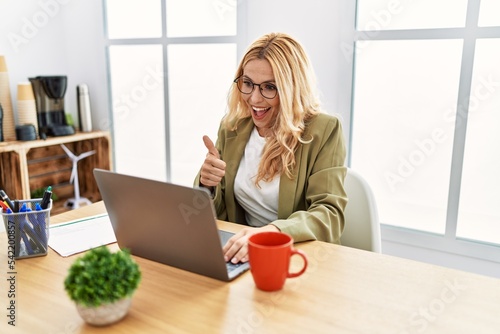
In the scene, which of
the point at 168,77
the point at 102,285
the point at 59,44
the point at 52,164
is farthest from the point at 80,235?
the point at 59,44

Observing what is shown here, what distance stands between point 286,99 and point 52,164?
7.11 feet

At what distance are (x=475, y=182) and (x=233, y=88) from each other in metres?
1.17

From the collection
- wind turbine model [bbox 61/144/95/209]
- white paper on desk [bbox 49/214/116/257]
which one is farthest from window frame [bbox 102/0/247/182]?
white paper on desk [bbox 49/214/116/257]

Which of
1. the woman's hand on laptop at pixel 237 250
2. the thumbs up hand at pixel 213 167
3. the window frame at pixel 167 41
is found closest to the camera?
the woman's hand on laptop at pixel 237 250

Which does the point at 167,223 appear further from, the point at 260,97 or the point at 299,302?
the point at 260,97

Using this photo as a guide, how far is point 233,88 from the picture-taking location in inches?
65.3

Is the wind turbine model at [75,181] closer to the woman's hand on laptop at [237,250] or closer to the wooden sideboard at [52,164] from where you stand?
the wooden sideboard at [52,164]

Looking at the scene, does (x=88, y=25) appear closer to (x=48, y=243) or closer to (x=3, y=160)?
(x=3, y=160)

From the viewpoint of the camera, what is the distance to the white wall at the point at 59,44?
284 centimetres

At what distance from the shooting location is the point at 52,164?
3.07 meters

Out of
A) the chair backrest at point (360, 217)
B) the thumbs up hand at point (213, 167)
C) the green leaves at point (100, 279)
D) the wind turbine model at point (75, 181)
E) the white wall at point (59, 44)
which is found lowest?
the wind turbine model at point (75, 181)

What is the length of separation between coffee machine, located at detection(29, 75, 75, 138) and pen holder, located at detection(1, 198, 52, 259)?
1897mm

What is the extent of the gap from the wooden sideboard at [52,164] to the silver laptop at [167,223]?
6.10 feet

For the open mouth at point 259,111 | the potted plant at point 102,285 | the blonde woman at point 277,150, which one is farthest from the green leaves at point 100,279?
the open mouth at point 259,111
